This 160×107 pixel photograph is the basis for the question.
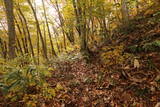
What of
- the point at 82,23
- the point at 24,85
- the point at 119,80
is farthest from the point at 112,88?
the point at 82,23

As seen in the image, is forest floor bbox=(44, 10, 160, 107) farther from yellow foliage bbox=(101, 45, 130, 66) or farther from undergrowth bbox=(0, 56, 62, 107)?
undergrowth bbox=(0, 56, 62, 107)

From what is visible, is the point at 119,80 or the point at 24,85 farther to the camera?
the point at 119,80

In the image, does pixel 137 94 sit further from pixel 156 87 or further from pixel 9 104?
pixel 9 104

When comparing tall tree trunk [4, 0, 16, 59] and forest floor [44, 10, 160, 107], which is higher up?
tall tree trunk [4, 0, 16, 59]

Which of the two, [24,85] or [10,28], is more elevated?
[10,28]

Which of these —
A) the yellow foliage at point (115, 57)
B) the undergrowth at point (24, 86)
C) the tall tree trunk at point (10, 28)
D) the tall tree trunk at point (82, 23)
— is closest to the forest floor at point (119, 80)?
the yellow foliage at point (115, 57)

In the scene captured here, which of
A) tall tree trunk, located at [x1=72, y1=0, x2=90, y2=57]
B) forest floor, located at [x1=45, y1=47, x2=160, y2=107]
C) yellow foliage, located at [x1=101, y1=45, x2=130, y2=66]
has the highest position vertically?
tall tree trunk, located at [x1=72, y1=0, x2=90, y2=57]

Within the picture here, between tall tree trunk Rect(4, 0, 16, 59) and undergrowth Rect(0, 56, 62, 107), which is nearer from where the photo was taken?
undergrowth Rect(0, 56, 62, 107)

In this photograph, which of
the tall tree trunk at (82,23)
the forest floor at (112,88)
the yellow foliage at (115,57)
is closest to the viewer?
the forest floor at (112,88)

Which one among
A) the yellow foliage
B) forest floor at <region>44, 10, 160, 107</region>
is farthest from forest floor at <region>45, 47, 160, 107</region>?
the yellow foliage

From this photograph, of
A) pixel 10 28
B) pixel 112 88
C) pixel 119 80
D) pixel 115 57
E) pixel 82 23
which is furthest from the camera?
pixel 82 23

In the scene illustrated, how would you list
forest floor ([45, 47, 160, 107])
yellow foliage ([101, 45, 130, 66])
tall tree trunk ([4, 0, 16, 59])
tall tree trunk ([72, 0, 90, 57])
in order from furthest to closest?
tall tree trunk ([72, 0, 90, 57]) < tall tree trunk ([4, 0, 16, 59]) < yellow foliage ([101, 45, 130, 66]) < forest floor ([45, 47, 160, 107])

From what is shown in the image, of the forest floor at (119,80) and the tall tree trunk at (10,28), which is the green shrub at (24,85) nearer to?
the forest floor at (119,80)

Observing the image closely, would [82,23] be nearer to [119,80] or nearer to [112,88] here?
[119,80]
